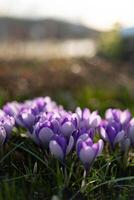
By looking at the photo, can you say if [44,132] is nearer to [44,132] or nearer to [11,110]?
[44,132]

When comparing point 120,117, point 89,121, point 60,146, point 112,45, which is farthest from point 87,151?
point 112,45

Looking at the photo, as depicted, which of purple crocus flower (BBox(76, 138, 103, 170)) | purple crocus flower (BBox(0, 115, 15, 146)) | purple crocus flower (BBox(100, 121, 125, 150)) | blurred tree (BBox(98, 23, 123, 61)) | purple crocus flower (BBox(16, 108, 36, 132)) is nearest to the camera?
purple crocus flower (BBox(76, 138, 103, 170))

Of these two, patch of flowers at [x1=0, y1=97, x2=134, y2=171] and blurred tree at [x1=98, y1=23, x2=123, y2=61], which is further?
blurred tree at [x1=98, y1=23, x2=123, y2=61]

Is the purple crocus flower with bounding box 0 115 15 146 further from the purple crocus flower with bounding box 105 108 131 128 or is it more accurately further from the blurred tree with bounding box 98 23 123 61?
the blurred tree with bounding box 98 23 123 61

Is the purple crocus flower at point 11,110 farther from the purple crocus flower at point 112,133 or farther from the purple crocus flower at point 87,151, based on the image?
the purple crocus flower at point 87,151

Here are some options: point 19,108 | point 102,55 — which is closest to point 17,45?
point 102,55

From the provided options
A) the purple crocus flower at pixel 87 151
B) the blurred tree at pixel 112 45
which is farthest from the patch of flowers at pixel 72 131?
the blurred tree at pixel 112 45

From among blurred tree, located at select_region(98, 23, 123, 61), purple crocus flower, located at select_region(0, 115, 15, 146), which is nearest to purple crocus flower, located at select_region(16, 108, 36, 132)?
purple crocus flower, located at select_region(0, 115, 15, 146)

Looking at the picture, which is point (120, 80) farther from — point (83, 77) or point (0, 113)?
point (0, 113)

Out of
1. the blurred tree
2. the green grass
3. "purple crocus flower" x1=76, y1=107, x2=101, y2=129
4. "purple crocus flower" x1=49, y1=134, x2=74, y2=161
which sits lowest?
the green grass
